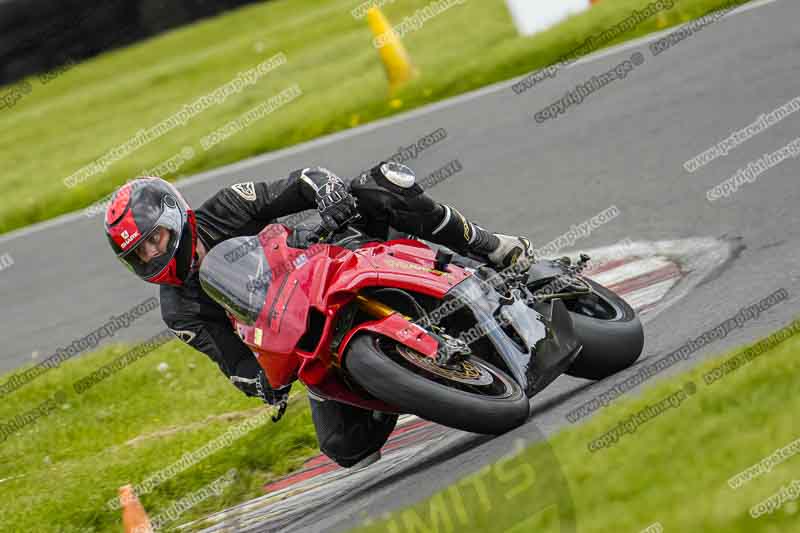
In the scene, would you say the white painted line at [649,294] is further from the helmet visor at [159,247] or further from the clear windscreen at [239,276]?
the helmet visor at [159,247]

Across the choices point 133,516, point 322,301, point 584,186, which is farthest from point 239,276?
point 584,186

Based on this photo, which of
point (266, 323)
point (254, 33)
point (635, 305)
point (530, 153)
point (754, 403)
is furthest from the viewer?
point (254, 33)

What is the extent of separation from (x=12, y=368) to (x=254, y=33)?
A: 1279 centimetres

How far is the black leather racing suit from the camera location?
18.3ft

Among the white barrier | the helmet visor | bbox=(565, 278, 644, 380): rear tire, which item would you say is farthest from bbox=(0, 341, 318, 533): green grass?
the white barrier

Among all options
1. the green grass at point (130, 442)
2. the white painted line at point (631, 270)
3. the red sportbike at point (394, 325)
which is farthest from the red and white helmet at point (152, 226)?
the white painted line at point (631, 270)

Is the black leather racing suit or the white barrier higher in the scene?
the black leather racing suit

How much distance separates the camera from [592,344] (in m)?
5.70

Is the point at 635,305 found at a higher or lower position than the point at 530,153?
higher

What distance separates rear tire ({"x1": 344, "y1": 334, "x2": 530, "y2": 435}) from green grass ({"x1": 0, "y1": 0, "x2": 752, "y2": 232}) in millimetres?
7022

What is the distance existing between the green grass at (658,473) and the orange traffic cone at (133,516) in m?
1.72

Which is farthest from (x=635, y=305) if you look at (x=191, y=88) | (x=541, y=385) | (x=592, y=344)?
(x=191, y=88)

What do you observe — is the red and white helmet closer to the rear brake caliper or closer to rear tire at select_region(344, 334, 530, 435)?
rear tire at select_region(344, 334, 530, 435)

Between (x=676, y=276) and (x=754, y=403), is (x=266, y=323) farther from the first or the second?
(x=676, y=276)
